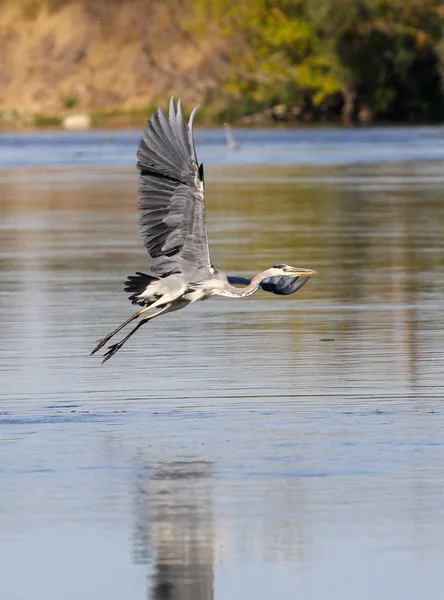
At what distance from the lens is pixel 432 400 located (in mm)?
10211

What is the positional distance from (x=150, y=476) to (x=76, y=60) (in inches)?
3040

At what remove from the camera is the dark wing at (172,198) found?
34.0 ft

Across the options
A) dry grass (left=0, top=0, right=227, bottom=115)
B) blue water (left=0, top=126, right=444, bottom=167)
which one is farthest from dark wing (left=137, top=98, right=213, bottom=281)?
dry grass (left=0, top=0, right=227, bottom=115)

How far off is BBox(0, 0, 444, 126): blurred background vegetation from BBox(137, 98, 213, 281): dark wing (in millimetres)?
59126

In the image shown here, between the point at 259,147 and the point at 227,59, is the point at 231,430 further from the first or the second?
the point at 227,59

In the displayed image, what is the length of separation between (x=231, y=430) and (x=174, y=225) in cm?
172

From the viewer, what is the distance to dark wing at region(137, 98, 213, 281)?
1036 centimetres

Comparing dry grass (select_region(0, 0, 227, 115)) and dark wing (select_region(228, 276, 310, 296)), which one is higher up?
dry grass (select_region(0, 0, 227, 115))

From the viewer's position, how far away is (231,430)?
9438mm

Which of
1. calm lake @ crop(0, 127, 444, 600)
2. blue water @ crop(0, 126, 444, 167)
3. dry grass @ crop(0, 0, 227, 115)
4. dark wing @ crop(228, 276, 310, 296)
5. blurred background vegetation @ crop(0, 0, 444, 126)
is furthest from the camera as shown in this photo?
dry grass @ crop(0, 0, 227, 115)

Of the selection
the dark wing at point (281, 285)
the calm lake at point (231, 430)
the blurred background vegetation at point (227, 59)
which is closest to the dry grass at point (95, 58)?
the blurred background vegetation at point (227, 59)

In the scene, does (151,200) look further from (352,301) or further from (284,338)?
(352,301)

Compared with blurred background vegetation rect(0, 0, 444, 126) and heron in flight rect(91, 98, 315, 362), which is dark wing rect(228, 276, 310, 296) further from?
blurred background vegetation rect(0, 0, 444, 126)

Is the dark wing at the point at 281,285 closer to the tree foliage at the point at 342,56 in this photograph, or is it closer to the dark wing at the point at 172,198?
the dark wing at the point at 172,198
